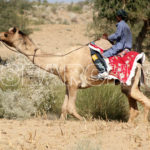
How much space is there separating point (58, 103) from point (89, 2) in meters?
9.47

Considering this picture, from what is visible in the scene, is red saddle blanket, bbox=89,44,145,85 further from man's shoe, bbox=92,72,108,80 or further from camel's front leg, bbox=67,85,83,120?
camel's front leg, bbox=67,85,83,120

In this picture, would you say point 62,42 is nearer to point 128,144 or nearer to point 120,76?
point 120,76

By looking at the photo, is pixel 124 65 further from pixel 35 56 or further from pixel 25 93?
pixel 25 93

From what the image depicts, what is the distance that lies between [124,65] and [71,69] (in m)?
1.15

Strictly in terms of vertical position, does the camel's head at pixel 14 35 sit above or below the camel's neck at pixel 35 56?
above

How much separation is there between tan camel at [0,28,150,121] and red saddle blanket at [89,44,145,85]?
0.20 m

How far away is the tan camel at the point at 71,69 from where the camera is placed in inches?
319

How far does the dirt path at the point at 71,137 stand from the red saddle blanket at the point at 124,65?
142cm

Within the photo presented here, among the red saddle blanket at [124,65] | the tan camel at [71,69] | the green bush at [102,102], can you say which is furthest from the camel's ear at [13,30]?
the green bush at [102,102]

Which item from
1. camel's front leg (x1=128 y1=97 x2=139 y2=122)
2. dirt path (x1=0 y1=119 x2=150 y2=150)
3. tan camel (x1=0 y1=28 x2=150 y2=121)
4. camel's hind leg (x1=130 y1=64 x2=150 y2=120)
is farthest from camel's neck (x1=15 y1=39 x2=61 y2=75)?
camel's front leg (x1=128 y1=97 x2=139 y2=122)

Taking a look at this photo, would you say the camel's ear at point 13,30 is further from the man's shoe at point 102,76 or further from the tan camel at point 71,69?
the man's shoe at point 102,76

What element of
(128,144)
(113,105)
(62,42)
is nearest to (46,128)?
(128,144)

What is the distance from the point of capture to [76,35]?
35.2 metres

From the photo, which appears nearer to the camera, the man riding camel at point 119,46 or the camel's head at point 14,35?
the man riding camel at point 119,46
